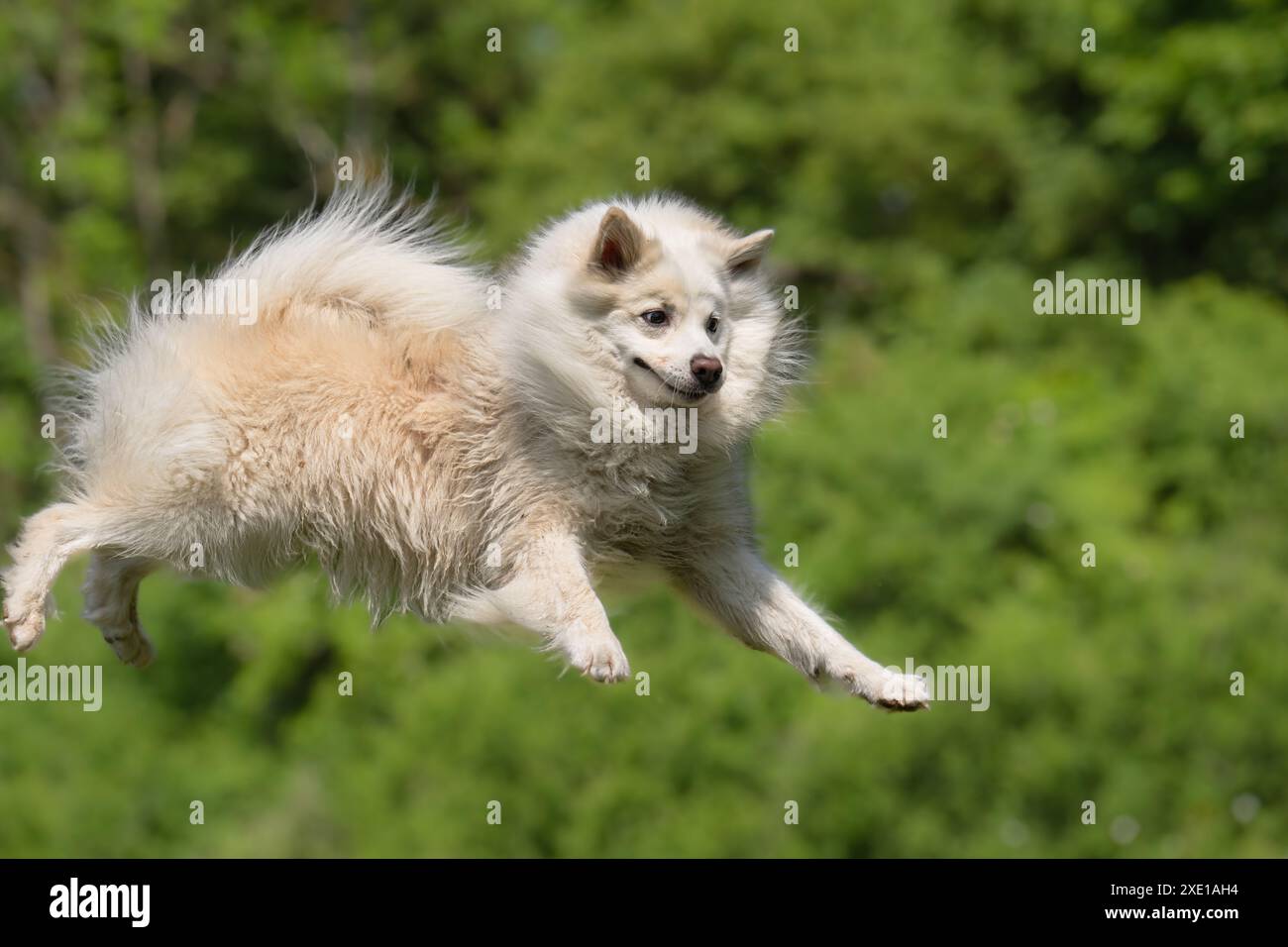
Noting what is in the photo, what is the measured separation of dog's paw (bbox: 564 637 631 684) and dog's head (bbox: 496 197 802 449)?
3.40ft

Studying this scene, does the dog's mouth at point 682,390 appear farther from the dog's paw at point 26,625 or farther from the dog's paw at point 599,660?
the dog's paw at point 26,625

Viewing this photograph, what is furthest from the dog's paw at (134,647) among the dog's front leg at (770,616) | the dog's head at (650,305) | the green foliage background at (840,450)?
the green foliage background at (840,450)

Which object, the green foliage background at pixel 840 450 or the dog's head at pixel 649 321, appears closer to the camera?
the dog's head at pixel 649 321

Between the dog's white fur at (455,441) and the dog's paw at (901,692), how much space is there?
11 millimetres

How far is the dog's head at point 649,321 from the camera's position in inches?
292

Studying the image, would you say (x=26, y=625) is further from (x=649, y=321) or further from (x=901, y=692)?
(x=901, y=692)

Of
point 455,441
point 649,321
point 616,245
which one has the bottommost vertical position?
point 455,441

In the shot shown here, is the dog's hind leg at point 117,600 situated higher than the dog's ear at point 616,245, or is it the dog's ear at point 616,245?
the dog's ear at point 616,245

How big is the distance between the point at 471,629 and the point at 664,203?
6.89 feet

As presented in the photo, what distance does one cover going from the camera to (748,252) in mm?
7793

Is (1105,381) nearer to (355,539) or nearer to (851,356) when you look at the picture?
(851,356)

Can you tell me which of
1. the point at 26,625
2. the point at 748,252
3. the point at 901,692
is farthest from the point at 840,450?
the point at 26,625

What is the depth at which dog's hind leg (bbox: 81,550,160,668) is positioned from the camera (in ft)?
26.5

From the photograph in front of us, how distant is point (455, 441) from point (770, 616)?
1.52 m
